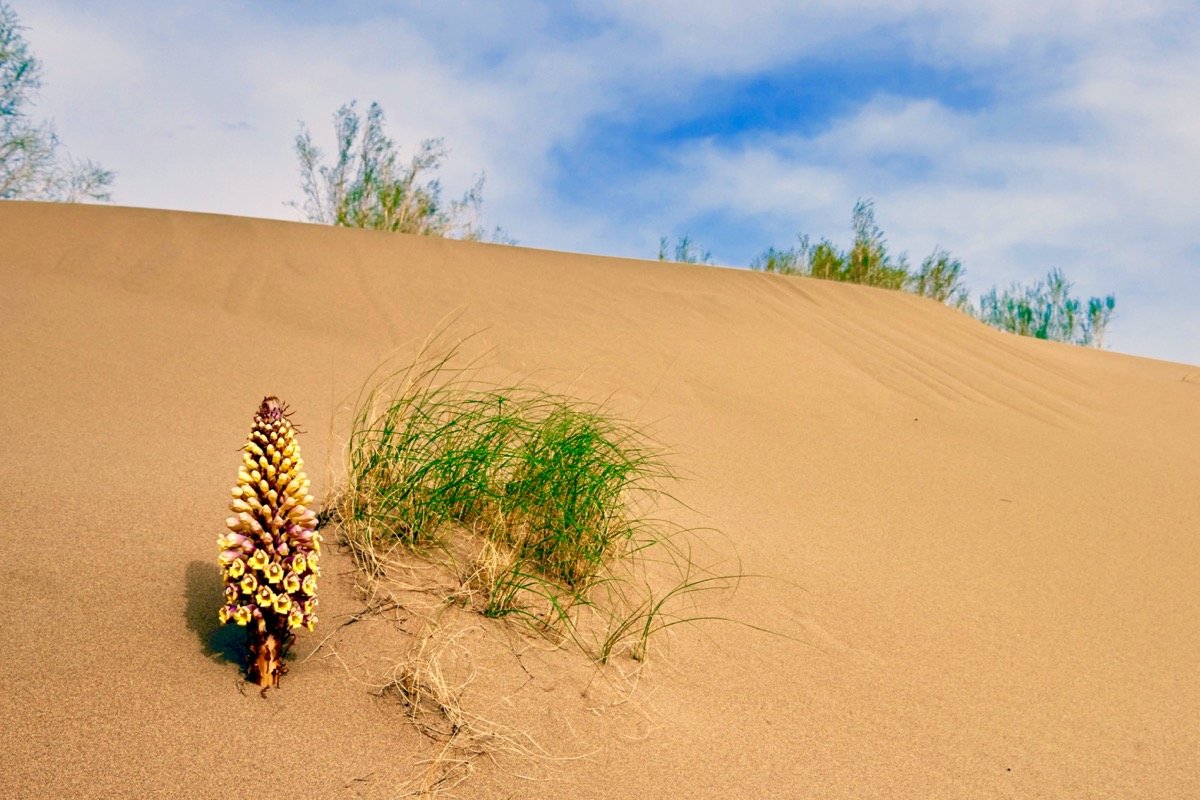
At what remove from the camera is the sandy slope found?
1.71 metres

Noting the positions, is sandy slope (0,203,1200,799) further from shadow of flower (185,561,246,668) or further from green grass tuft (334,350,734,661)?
green grass tuft (334,350,734,661)

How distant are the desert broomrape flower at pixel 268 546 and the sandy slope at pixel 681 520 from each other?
16 centimetres

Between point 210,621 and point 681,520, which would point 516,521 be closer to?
point 210,621

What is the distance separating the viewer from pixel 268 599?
1.63m

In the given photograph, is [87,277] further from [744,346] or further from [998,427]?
[998,427]

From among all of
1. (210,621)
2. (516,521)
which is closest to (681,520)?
(516,521)

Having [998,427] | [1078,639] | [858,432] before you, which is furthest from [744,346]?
[1078,639]

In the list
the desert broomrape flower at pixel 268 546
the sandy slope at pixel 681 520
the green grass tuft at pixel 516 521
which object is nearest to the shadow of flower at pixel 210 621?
the sandy slope at pixel 681 520

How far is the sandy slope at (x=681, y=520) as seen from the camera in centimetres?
171

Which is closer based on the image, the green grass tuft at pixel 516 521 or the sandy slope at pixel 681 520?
the sandy slope at pixel 681 520

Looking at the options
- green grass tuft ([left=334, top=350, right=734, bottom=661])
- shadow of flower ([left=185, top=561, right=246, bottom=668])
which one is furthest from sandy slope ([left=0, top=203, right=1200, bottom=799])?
green grass tuft ([left=334, top=350, right=734, bottom=661])

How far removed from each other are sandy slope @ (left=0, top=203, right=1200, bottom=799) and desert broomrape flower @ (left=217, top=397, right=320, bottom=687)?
0.16 metres

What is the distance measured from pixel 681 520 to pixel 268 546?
1.99 metres

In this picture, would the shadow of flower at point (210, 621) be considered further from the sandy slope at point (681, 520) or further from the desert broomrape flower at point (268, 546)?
the desert broomrape flower at point (268, 546)
